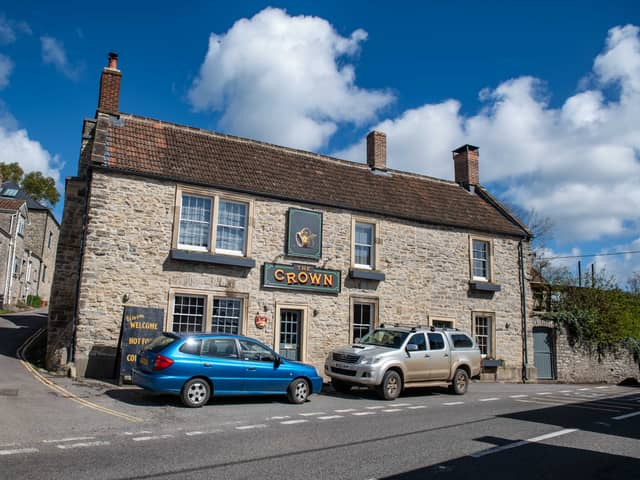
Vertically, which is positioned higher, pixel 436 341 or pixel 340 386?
pixel 436 341

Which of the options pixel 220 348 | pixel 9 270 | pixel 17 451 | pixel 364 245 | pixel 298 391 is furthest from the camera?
pixel 9 270

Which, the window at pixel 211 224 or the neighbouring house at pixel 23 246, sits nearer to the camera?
the window at pixel 211 224

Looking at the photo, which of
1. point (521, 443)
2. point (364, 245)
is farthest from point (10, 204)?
point (521, 443)

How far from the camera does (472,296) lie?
2058 cm

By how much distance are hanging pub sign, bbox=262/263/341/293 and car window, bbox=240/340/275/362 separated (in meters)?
4.62

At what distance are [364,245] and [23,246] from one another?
3430cm

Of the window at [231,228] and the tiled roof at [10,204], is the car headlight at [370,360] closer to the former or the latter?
the window at [231,228]

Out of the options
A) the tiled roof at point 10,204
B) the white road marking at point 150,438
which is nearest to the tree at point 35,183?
the tiled roof at point 10,204

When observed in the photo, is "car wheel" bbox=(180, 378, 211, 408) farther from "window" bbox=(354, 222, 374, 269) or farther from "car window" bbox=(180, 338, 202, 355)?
"window" bbox=(354, 222, 374, 269)

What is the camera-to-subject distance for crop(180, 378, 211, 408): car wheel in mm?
10492

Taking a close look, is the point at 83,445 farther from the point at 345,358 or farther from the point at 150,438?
the point at 345,358

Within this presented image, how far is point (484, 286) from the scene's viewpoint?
67.6 feet

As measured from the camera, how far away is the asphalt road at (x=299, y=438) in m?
6.34

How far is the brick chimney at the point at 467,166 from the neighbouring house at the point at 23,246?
30.0 meters
